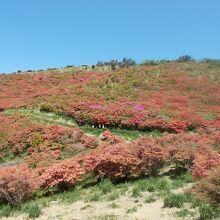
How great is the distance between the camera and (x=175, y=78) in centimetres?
5616

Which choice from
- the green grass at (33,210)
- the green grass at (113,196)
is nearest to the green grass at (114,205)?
the green grass at (113,196)

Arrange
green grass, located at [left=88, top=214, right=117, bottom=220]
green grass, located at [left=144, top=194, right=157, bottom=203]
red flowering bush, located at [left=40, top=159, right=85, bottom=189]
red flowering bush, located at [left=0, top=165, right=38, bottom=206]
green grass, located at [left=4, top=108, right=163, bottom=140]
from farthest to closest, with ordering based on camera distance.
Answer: green grass, located at [left=4, top=108, right=163, bottom=140], red flowering bush, located at [left=40, top=159, right=85, bottom=189], red flowering bush, located at [left=0, top=165, right=38, bottom=206], green grass, located at [left=144, top=194, right=157, bottom=203], green grass, located at [left=88, top=214, right=117, bottom=220]

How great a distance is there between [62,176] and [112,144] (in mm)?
7763

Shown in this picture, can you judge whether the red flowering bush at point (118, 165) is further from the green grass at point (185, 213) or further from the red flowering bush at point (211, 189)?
the red flowering bush at point (211, 189)

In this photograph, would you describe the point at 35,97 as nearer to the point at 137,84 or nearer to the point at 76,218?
the point at 137,84

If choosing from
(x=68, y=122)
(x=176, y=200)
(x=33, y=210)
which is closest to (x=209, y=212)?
(x=176, y=200)

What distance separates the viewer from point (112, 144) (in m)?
27.5

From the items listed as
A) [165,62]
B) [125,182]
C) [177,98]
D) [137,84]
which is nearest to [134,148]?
[125,182]

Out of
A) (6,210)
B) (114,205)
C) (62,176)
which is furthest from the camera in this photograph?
(62,176)

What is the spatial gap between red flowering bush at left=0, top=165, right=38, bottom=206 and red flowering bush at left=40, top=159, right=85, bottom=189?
1.35 m

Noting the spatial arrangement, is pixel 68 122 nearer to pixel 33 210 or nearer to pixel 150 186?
pixel 150 186

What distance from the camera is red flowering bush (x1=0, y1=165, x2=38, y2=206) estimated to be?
1820cm

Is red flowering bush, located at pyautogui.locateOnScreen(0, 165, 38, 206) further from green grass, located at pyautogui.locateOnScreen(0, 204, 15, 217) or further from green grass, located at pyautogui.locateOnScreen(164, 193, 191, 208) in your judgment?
green grass, located at pyautogui.locateOnScreen(164, 193, 191, 208)

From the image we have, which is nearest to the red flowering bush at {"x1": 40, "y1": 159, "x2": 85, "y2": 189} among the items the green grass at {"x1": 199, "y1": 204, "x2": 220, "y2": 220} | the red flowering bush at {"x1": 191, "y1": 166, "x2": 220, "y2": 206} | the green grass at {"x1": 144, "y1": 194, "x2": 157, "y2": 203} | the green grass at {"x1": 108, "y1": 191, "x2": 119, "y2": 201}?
the green grass at {"x1": 108, "y1": 191, "x2": 119, "y2": 201}
